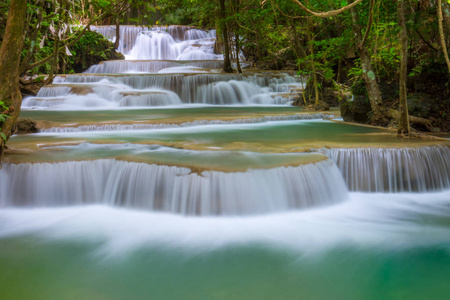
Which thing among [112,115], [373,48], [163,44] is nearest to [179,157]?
[112,115]

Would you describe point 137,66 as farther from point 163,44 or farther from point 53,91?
point 53,91

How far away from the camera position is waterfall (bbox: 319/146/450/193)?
5.68 meters

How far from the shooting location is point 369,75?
7.77 m

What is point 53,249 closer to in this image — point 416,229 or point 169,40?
point 416,229

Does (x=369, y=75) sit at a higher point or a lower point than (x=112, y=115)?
higher

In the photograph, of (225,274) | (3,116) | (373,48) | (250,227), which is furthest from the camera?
(373,48)

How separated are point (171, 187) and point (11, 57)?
98.4 inches

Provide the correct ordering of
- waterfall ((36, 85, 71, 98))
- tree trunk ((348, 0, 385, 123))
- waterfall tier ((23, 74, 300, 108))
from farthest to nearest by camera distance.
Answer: waterfall tier ((23, 74, 300, 108))
waterfall ((36, 85, 71, 98))
tree trunk ((348, 0, 385, 123))

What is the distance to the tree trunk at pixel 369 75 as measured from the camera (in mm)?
7480

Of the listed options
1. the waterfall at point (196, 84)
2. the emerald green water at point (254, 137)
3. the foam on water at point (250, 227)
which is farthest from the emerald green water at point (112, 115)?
the foam on water at point (250, 227)

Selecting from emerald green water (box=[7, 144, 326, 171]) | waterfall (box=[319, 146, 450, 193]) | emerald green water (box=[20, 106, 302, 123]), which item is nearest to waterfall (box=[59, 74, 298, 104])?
emerald green water (box=[20, 106, 302, 123])

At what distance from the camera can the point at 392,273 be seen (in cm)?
361

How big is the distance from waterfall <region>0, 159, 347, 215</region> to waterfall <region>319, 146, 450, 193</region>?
1.08ft

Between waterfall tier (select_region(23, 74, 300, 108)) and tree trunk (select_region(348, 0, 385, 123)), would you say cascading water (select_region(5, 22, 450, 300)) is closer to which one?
tree trunk (select_region(348, 0, 385, 123))
